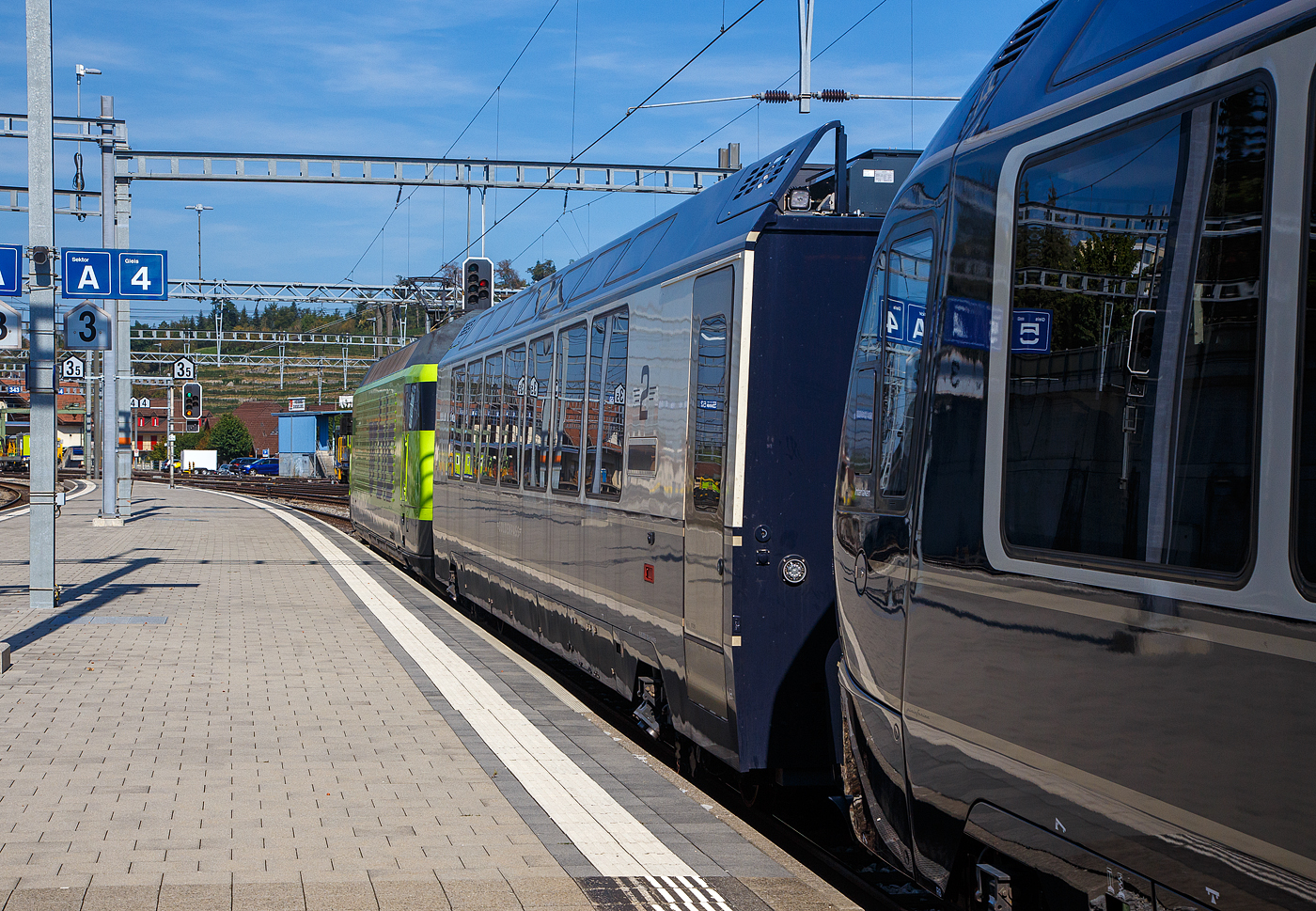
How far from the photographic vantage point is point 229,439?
11862cm

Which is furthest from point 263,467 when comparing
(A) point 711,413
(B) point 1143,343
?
(B) point 1143,343

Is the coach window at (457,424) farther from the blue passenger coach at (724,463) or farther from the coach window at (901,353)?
the coach window at (901,353)

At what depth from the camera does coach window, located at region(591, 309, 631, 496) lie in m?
7.96

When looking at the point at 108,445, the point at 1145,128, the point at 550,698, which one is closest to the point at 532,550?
the point at 550,698

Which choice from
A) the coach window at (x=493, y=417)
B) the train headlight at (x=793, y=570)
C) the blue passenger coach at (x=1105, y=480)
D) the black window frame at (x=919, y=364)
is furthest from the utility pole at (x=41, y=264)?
the blue passenger coach at (x=1105, y=480)

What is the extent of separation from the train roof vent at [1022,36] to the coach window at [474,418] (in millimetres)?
9375

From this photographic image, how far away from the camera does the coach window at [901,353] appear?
458 centimetres

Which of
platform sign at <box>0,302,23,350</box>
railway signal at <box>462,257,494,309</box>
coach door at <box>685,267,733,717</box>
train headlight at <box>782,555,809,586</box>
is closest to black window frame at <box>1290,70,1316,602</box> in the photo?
train headlight at <box>782,555,809,586</box>

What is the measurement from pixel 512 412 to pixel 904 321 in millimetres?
7259

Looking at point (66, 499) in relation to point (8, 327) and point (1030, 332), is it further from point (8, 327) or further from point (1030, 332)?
point (1030, 332)

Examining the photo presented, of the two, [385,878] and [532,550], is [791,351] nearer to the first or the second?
[385,878]

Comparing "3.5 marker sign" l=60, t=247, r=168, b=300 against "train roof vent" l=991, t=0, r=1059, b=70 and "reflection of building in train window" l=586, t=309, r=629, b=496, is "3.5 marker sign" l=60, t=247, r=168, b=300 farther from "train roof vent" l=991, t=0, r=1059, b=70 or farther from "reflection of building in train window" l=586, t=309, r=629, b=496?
"train roof vent" l=991, t=0, r=1059, b=70

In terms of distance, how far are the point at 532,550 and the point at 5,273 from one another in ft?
20.7

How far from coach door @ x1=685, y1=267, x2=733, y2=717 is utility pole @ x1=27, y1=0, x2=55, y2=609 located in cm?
859
